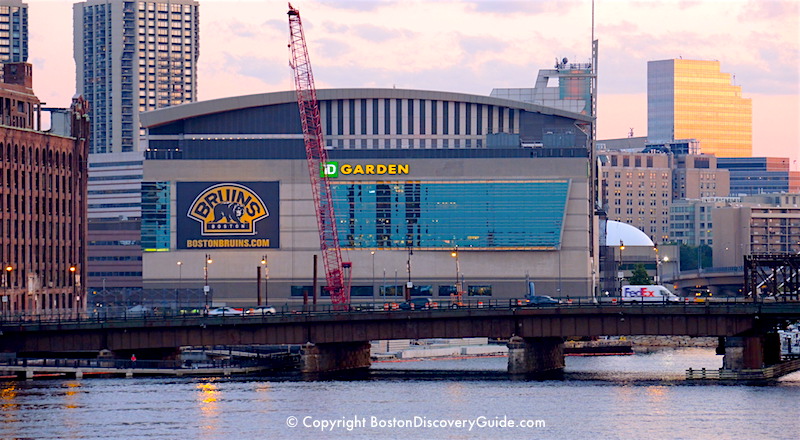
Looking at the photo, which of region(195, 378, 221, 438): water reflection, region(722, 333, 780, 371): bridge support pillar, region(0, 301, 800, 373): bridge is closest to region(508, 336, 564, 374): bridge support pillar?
region(0, 301, 800, 373): bridge

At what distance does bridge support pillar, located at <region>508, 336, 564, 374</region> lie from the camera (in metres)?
174

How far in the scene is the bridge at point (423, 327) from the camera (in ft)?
545

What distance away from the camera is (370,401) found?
146000mm

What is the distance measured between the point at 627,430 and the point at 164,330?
58.9 m

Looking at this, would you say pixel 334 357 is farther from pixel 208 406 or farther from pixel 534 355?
pixel 208 406

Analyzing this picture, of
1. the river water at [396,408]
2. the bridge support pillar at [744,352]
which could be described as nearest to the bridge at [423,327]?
the bridge support pillar at [744,352]

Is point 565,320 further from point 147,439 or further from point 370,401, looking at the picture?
point 147,439

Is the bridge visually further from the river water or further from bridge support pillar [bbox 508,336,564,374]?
the river water

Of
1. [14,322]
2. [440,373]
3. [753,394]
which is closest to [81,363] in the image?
[14,322]

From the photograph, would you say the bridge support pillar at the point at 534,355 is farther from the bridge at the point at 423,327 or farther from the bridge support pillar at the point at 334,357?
the bridge support pillar at the point at 334,357

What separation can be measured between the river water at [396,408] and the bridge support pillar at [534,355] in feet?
7.55

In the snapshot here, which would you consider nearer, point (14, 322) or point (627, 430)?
point (627, 430)

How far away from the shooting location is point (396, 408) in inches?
5531

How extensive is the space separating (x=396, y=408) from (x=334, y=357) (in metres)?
40.4
